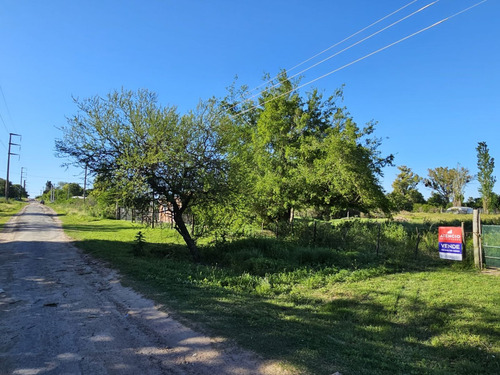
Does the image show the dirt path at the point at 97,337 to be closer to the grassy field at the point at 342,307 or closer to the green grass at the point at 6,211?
the grassy field at the point at 342,307

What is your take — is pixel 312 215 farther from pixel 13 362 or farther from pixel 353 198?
pixel 13 362

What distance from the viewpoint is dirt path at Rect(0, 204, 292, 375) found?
11.9 ft

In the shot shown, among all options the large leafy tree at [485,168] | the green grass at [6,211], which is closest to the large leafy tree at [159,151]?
the green grass at [6,211]

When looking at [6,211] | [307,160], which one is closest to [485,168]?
[307,160]

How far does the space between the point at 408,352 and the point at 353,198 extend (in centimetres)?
1402

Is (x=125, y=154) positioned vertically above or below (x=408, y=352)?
above

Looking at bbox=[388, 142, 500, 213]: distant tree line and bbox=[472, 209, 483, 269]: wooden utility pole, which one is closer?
bbox=[472, 209, 483, 269]: wooden utility pole

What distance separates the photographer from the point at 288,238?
15.2 metres

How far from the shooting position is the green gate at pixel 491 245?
33.7 feet

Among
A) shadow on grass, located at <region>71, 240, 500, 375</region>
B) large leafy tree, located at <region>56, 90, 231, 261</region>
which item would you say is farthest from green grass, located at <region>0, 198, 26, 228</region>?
shadow on grass, located at <region>71, 240, 500, 375</region>

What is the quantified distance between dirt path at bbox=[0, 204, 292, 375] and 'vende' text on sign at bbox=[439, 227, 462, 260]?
10018 millimetres

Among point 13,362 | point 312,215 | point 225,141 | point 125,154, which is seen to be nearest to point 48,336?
point 13,362

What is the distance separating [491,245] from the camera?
1044 cm

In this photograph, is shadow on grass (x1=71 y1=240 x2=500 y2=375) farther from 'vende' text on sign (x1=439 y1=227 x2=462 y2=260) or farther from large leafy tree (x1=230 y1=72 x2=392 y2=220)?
large leafy tree (x1=230 y1=72 x2=392 y2=220)
